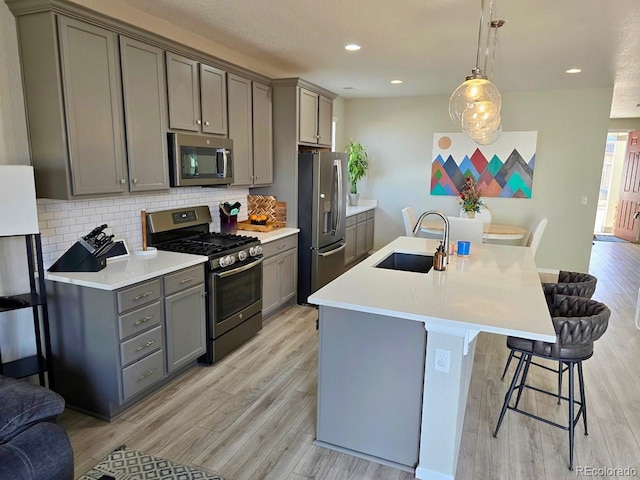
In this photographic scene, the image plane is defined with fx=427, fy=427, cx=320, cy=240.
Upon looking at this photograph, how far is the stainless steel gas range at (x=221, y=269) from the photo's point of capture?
325 centimetres

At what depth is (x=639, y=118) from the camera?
8.91m

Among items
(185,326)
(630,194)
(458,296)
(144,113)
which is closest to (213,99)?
(144,113)

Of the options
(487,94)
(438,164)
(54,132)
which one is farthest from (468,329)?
(438,164)

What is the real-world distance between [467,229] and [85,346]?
3608 millimetres

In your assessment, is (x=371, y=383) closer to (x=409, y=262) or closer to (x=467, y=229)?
(x=409, y=262)

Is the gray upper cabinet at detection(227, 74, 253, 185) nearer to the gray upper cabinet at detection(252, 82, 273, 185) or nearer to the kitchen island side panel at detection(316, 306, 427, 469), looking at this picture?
the gray upper cabinet at detection(252, 82, 273, 185)

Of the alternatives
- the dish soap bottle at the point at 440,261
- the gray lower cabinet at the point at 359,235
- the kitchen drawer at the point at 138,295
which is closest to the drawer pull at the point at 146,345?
the kitchen drawer at the point at 138,295

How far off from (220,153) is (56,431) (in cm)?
243

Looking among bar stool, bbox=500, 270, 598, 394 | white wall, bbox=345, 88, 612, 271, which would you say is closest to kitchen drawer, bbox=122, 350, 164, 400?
bar stool, bbox=500, 270, 598, 394

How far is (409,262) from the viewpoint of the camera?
11.1 feet

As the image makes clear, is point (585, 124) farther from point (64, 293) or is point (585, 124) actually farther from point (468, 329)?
point (64, 293)

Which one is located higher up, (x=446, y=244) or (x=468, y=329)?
(x=446, y=244)

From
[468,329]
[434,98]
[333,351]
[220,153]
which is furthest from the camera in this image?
[434,98]

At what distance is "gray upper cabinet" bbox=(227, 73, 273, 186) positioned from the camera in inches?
152
